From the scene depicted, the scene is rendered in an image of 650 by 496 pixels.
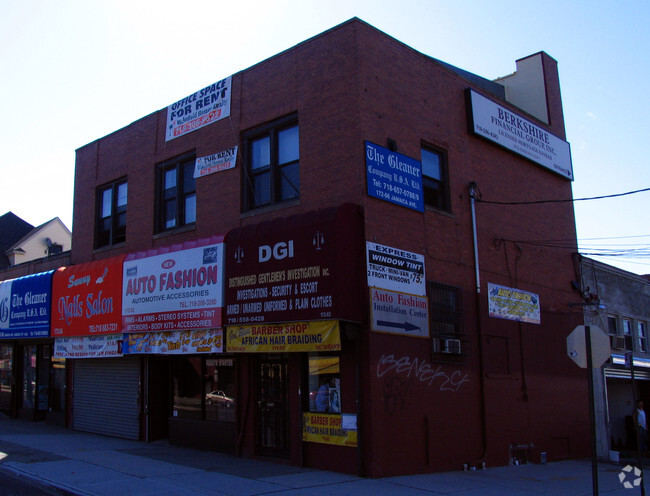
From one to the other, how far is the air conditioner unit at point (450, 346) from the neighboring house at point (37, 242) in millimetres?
29821

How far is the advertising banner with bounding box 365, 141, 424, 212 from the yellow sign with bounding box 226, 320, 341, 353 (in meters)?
2.76

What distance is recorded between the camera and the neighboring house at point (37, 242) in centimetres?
3822

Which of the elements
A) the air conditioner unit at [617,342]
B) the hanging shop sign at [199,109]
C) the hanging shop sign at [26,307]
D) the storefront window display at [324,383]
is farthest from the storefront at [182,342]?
the air conditioner unit at [617,342]

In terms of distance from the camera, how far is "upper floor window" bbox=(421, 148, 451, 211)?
1394cm

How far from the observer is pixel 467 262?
14383 mm

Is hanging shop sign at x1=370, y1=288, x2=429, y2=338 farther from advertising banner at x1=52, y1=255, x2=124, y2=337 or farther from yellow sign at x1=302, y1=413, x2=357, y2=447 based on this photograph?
advertising banner at x1=52, y1=255, x2=124, y2=337

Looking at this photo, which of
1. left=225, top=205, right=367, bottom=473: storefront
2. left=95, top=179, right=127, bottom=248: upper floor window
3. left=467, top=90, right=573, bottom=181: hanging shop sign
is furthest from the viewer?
left=95, top=179, right=127, bottom=248: upper floor window

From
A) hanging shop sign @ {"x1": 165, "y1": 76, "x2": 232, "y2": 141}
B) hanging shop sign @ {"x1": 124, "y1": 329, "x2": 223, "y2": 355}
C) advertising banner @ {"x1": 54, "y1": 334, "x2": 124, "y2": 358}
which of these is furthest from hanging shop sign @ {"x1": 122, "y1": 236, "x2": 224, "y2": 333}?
hanging shop sign @ {"x1": 165, "y1": 76, "x2": 232, "y2": 141}

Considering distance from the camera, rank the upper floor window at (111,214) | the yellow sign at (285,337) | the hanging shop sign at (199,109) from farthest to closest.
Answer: the upper floor window at (111,214)
the hanging shop sign at (199,109)
the yellow sign at (285,337)

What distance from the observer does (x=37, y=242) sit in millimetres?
39844

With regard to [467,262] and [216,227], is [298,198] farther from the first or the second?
[467,262]

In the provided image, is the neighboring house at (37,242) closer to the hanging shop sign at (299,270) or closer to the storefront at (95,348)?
the storefront at (95,348)

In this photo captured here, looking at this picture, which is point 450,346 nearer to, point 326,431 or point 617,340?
point 326,431

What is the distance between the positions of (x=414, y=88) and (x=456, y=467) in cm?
820
